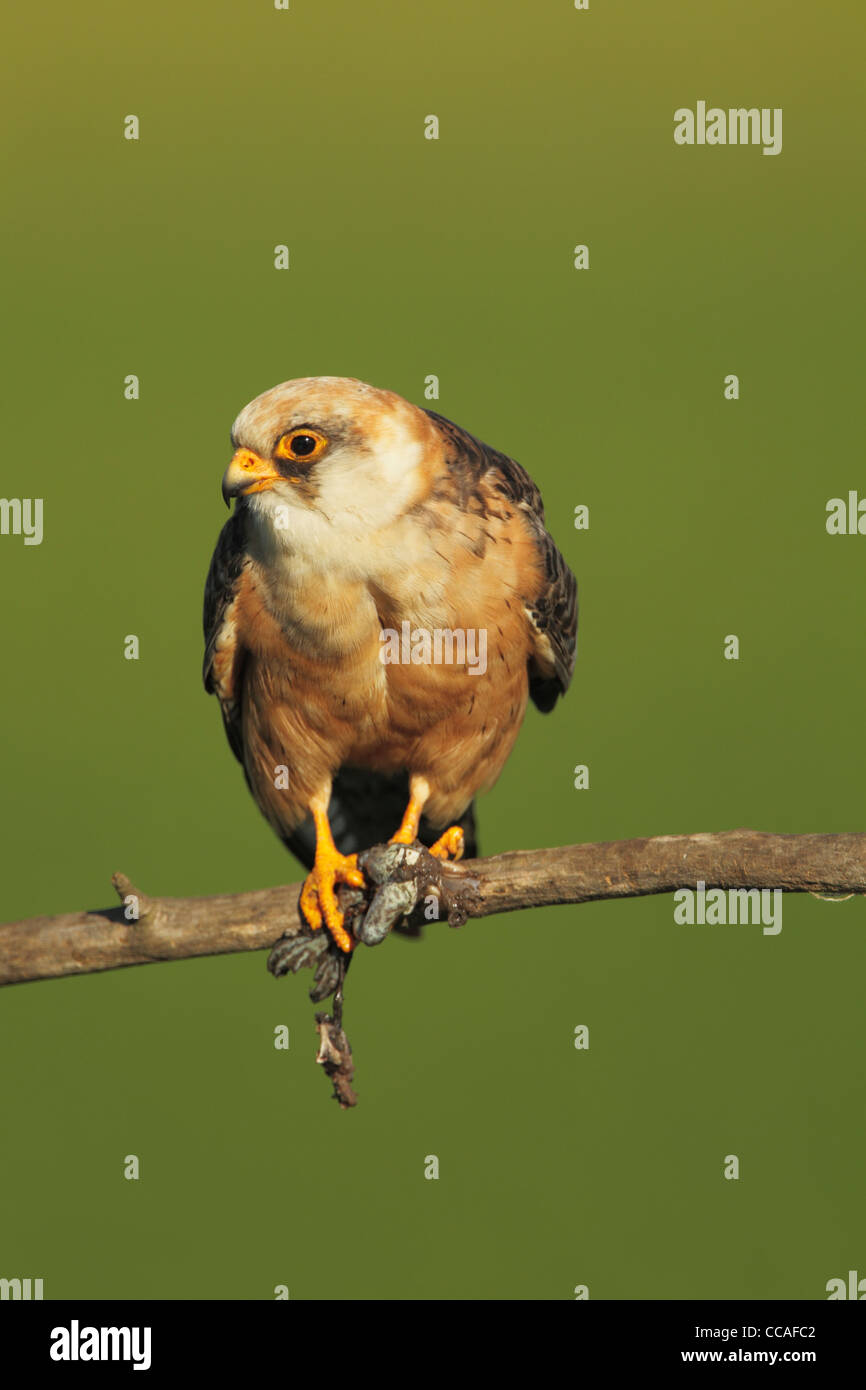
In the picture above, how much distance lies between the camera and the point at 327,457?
3820 millimetres

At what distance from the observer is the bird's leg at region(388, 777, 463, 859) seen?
4652 millimetres

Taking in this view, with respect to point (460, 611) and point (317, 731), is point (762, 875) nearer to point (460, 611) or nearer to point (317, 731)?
point (460, 611)

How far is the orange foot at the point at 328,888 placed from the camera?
4.29 m

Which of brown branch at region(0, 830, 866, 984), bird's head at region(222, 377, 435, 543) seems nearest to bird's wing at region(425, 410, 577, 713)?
bird's head at region(222, 377, 435, 543)

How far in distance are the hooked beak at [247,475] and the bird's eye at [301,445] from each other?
0.06 m

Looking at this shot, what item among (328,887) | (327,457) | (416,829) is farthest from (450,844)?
(327,457)

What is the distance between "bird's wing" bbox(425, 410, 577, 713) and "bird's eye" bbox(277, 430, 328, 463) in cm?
53

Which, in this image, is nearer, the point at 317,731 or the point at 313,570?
the point at 313,570

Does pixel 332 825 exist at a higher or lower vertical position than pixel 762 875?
higher

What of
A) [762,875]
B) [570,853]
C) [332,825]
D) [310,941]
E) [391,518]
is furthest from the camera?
[332,825]

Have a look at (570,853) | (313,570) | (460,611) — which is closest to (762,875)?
(570,853)

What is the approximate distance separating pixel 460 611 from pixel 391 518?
1.27 ft

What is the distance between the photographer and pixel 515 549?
14.4 ft

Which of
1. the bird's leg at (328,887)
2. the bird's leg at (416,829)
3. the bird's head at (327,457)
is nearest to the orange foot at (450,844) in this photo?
the bird's leg at (416,829)
